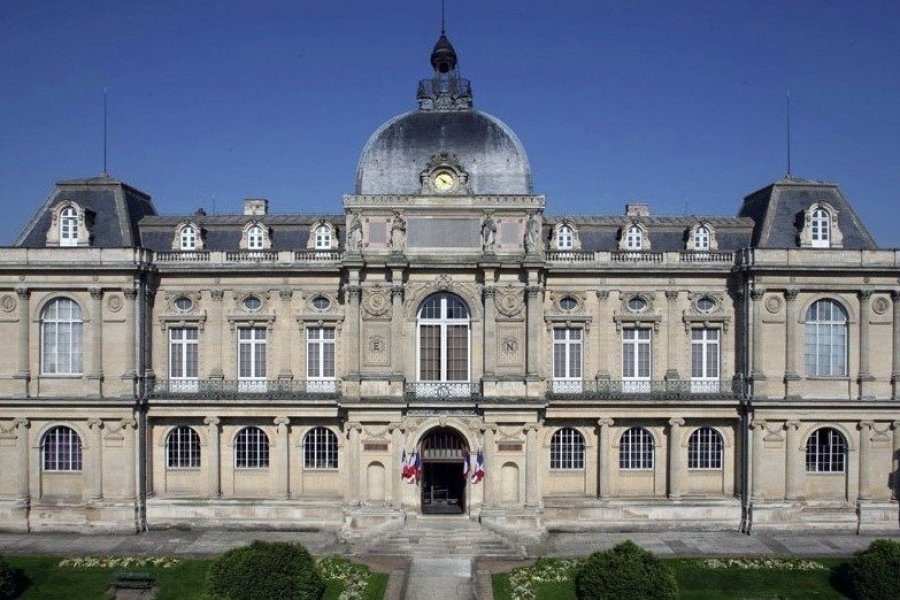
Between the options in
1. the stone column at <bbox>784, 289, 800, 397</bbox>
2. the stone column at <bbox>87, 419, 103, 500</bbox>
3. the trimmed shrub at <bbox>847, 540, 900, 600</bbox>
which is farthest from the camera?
the stone column at <bbox>784, 289, 800, 397</bbox>

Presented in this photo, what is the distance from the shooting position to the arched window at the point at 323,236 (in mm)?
42750

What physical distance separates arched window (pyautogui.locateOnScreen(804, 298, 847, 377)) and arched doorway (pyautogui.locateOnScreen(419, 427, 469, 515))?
1806cm

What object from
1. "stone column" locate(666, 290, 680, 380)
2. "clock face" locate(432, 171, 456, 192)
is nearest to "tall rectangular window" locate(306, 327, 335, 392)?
"clock face" locate(432, 171, 456, 192)

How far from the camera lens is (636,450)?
42562mm

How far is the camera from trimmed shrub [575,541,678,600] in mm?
27859

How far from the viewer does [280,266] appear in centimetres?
4216

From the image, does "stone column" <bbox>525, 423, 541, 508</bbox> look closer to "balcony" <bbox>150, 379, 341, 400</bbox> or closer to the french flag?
the french flag

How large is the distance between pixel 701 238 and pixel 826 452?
488 inches

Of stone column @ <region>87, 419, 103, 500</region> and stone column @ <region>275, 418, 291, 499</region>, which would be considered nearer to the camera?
stone column @ <region>87, 419, 103, 500</region>

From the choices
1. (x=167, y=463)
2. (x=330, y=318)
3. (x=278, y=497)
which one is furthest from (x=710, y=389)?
(x=167, y=463)

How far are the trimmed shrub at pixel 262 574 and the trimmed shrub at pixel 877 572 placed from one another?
20.3 m

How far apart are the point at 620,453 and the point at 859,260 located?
15.2 m

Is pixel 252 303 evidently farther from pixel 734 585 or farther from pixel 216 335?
pixel 734 585

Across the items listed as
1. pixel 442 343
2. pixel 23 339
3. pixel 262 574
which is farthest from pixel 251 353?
pixel 262 574
